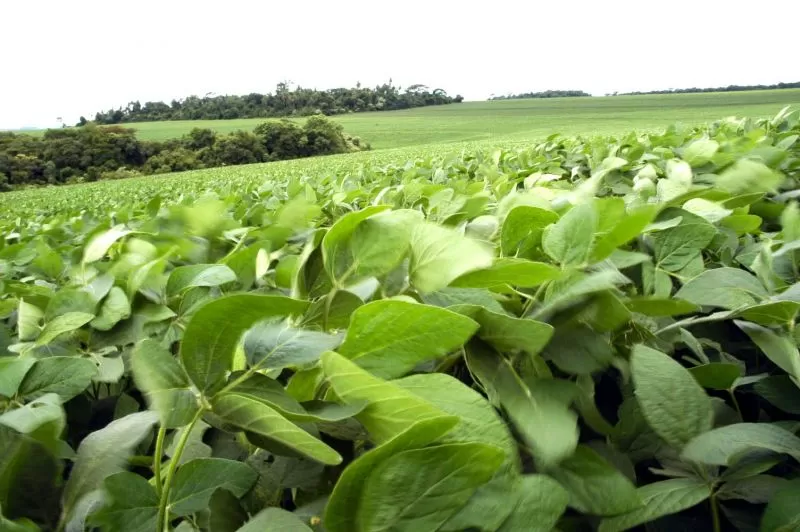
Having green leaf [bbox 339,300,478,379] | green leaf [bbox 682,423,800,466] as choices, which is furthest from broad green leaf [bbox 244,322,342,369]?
green leaf [bbox 682,423,800,466]

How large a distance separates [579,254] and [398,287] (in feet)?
0.50

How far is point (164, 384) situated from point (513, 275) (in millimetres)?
246

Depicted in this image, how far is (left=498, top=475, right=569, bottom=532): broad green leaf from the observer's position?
1.14 ft

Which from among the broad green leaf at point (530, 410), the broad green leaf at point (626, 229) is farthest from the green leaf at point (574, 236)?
the broad green leaf at point (530, 410)

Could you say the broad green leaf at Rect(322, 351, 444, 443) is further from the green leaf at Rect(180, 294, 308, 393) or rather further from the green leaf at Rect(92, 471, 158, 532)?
the green leaf at Rect(92, 471, 158, 532)

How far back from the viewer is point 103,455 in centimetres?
41

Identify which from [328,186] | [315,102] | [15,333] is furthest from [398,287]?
[315,102]

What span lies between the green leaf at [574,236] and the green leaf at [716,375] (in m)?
0.13

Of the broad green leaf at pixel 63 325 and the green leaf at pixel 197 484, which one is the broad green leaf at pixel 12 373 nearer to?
the broad green leaf at pixel 63 325

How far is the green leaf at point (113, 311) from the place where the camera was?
2.05 ft

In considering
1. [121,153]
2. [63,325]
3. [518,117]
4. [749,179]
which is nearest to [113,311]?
[63,325]

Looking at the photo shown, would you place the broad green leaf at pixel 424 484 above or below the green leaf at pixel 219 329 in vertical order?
below

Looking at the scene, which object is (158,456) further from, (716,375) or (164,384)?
(716,375)

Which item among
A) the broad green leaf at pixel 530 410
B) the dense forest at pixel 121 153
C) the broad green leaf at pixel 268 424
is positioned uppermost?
the broad green leaf at pixel 268 424
